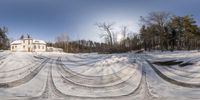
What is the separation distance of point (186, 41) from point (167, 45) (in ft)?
7.73

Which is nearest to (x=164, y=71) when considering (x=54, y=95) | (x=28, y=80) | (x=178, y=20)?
(x=54, y=95)

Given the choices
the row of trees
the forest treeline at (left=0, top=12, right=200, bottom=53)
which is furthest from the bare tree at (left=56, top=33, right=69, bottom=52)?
the row of trees

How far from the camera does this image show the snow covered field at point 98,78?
19.4 feet

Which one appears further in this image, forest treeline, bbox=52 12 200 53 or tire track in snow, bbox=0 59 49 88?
forest treeline, bbox=52 12 200 53

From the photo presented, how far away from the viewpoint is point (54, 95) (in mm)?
5887

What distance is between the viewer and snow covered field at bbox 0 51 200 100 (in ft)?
19.4

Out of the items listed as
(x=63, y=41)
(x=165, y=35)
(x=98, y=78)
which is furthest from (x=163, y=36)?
(x=98, y=78)

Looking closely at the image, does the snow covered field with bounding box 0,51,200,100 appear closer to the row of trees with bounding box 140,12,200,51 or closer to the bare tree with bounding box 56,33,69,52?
the bare tree with bounding box 56,33,69,52

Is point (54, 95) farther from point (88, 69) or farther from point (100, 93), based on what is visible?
point (88, 69)

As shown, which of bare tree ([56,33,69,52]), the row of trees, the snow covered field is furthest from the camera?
the row of trees

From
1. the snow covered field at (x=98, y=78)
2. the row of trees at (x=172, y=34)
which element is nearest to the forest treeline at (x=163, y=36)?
the row of trees at (x=172, y=34)

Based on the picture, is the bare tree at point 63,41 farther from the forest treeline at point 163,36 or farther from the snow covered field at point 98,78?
the snow covered field at point 98,78

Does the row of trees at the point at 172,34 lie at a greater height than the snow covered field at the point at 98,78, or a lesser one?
greater

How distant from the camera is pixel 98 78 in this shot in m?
6.88
